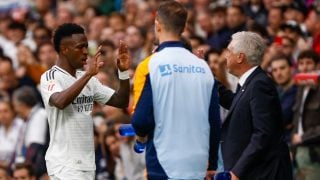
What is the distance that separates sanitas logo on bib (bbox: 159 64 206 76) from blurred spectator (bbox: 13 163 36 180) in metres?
5.08

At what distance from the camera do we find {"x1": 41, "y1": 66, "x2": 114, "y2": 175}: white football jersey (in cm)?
940

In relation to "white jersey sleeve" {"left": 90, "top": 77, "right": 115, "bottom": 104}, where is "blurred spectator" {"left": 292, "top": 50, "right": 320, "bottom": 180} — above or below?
below

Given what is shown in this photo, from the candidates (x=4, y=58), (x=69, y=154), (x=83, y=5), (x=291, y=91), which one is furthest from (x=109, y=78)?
(x=69, y=154)

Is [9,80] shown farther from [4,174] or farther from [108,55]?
[4,174]

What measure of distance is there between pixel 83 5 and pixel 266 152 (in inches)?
521

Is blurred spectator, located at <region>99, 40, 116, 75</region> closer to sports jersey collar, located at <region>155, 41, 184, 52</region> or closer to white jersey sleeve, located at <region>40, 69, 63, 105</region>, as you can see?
white jersey sleeve, located at <region>40, 69, 63, 105</region>

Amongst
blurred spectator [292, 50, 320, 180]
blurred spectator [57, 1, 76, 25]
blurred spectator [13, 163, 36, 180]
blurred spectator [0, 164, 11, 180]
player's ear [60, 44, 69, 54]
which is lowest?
blurred spectator [0, 164, 11, 180]

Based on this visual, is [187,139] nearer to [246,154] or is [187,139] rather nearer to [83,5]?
[246,154]

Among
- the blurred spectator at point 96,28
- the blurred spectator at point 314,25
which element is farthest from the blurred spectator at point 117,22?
the blurred spectator at point 314,25

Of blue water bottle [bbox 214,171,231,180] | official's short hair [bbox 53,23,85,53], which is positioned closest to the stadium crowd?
official's short hair [bbox 53,23,85,53]

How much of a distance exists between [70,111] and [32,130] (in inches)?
224

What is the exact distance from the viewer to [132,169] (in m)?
14.4

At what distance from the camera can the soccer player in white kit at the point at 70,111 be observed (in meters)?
9.38

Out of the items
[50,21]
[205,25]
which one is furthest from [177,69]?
[50,21]
